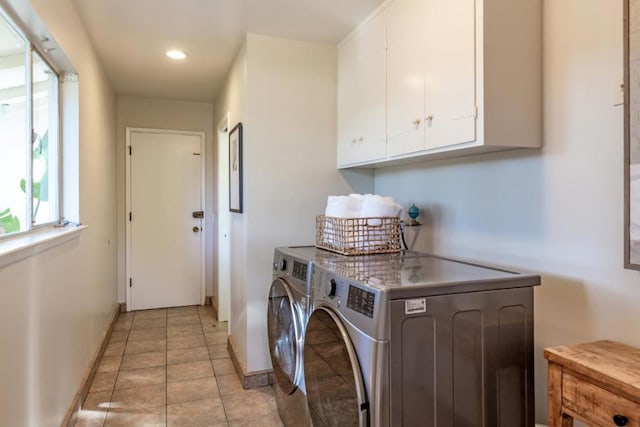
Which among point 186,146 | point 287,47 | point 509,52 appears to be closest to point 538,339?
point 509,52

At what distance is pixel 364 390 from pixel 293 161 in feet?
5.78

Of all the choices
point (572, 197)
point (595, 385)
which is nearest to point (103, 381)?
point (595, 385)

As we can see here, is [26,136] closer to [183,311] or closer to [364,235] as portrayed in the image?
[364,235]

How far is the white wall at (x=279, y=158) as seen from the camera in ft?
8.63

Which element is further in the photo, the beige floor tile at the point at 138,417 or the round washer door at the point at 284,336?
the beige floor tile at the point at 138,417

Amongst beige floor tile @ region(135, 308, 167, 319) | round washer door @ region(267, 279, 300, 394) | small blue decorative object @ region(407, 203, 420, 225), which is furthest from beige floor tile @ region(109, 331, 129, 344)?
small blue decorative object @ region(407, 203, 420, 225)

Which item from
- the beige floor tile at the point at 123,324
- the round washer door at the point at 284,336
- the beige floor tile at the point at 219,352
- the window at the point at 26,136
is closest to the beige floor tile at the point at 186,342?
the beige floor tile at the point at 219,352

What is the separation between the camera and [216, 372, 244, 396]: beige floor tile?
260 centimetres

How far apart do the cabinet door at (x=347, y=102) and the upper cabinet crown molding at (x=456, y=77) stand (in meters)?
0.30

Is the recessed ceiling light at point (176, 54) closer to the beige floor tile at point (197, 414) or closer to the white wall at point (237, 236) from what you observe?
the white wall at point (237, 236)

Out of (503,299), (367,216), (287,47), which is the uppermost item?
(287,47)

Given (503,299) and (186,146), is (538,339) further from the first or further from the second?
(186,146)

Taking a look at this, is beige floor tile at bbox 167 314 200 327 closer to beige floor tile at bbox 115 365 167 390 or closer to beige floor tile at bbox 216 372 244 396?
beige floor tile at bbox 115 365 167 390

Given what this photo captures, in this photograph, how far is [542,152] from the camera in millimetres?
1611
